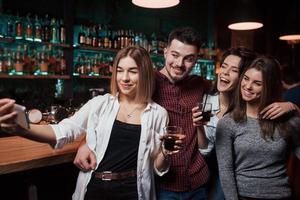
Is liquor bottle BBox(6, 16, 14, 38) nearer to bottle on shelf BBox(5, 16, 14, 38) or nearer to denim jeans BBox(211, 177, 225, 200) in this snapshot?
bottle on shelf BBox(5, 16, 14, 38)

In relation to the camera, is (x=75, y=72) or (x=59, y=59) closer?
(x=59, y=59)

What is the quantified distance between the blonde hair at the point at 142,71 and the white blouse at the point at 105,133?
8 cm

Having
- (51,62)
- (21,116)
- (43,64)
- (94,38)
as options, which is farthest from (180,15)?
(21,116)

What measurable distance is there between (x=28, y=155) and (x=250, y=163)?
1.15 metres

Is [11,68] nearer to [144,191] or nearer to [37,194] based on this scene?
[37,194]

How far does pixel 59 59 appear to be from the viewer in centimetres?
409

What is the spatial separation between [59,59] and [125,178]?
9.16 ft

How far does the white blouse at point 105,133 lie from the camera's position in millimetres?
1641

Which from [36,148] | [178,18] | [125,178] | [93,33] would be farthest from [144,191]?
[178,18]

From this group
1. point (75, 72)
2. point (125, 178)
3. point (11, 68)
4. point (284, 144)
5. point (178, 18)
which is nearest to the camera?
point (125, 178)

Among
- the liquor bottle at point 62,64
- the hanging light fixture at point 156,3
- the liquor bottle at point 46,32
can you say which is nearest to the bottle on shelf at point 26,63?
the liquor bottle at point 46,32

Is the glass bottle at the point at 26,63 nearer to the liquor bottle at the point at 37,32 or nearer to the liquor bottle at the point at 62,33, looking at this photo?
the liquor bottle at the point at 37,32

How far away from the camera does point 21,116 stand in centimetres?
134

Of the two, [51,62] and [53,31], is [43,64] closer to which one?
[51,62]
